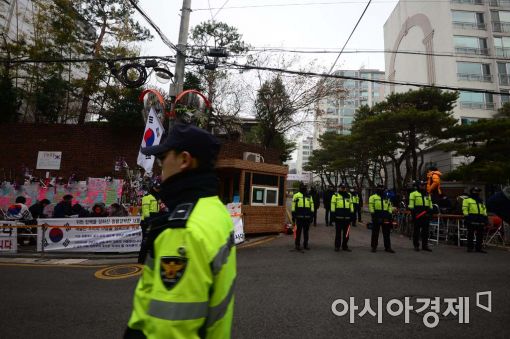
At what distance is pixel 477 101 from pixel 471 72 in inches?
114

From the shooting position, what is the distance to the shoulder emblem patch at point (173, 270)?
1227 millimetres

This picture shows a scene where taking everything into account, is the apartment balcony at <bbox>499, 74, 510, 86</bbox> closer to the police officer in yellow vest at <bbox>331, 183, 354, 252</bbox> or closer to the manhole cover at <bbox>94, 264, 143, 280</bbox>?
the police officer in yellow vest at <bbox>331, 183, 354, 252</bbox>

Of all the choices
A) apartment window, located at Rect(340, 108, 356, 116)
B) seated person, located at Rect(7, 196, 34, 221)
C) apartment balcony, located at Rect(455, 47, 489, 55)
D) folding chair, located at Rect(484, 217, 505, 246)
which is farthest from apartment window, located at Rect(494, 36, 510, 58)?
apartment window, located at Rect(340, 108, 356, 116)

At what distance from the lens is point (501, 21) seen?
2952 centimetres

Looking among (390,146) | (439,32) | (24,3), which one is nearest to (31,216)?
(390,146)

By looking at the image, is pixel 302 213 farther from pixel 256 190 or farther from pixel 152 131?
pixel 152 131

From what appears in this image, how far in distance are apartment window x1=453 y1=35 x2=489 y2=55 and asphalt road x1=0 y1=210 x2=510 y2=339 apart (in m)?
28.5

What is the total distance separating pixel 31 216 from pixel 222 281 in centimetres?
1230

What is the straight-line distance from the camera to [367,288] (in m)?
5.40

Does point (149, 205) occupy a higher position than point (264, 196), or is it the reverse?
point (264, 196)

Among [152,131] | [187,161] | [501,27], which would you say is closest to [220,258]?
[187,161]

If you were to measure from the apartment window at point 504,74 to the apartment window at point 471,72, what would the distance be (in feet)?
3.08

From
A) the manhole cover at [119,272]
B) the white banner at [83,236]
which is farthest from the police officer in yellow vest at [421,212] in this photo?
the white banner at [83,236]

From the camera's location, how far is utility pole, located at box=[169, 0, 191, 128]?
8.97 m
